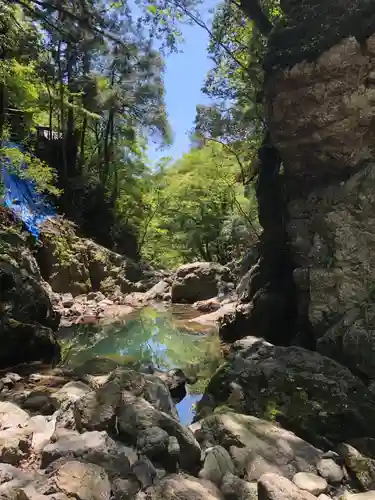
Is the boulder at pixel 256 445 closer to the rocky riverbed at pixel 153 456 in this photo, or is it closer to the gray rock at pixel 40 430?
the rocky riverbed at pixel 153 456

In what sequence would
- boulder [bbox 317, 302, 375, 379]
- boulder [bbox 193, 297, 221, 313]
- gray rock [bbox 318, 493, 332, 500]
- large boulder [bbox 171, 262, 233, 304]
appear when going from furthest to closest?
large boulder [bbox 171, 262, 233, 304], boulder [bbox 193, 297, 221, 313], boulder [bbox 317, 302, 375, 379], gray rock [bbox 318, 493, 332, 500]

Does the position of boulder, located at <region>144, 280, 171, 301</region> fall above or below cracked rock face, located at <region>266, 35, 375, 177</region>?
below

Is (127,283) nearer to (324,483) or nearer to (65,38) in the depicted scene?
(65,38)

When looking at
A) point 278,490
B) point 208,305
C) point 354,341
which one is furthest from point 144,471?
point 208,305

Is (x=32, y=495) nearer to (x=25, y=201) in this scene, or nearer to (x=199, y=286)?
(x=25, y=201)

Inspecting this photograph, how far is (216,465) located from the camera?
3.98 m

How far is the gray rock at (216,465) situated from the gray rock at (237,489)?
0.32ft

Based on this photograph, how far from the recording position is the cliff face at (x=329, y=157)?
8328 mm

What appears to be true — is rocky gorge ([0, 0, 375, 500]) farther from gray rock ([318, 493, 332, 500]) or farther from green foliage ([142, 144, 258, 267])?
green foliage ([142, 144, 258, 267])

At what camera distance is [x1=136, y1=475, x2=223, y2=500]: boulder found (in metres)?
3.24

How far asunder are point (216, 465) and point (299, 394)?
2.17m

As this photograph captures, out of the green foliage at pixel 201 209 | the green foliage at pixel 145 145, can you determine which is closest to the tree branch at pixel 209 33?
the green foliage at pixel 145 145

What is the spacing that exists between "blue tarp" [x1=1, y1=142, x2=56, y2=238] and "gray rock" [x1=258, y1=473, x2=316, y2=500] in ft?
31.7

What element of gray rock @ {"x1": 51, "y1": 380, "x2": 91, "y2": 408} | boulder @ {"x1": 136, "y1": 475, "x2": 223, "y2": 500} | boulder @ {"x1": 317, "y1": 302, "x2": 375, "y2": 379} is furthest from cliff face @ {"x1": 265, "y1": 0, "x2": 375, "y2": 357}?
boulder @ {"x1": 136, "y1": 475, "x2": 223, "y2": 500}
